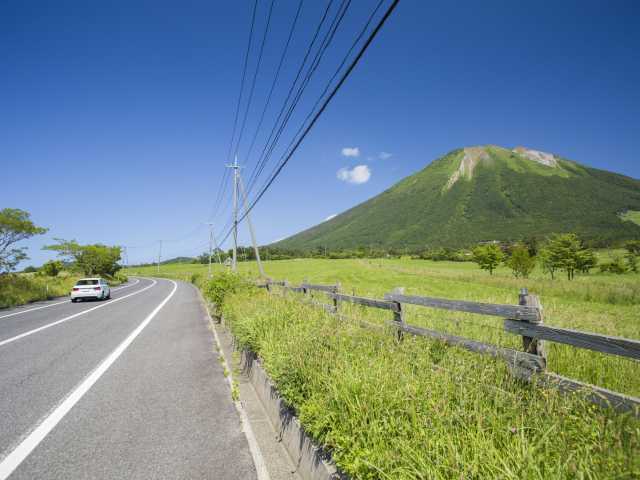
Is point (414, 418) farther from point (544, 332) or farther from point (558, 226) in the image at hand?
point (558, 226)

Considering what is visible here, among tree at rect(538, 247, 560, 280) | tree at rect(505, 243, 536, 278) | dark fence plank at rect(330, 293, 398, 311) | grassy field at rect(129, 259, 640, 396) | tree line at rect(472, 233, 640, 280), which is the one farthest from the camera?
tree at rect(538, 247, 560, 280)

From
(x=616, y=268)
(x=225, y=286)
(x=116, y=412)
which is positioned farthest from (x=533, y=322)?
(x=616, y=268)

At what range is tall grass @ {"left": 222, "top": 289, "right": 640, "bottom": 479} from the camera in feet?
6.58

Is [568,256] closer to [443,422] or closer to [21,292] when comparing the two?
[443,422]

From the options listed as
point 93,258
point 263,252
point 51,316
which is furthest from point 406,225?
point 51,316

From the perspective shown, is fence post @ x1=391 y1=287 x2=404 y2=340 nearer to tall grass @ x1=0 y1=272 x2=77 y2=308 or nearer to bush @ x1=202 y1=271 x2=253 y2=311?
bush @ x1=202 y1=271 x2=253 y2=311

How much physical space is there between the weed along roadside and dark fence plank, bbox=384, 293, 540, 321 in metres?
0.05

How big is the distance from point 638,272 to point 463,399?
3205 inches

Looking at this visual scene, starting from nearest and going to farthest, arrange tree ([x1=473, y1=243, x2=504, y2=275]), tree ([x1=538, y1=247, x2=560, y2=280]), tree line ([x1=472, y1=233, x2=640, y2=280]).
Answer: tree line ([x1=472, y1=233, x2=640, y2=280]), tree ([x1=538, y1=247, x2=560, y2=280]), tree ([x1=473, y1=243, x2=504, y2=275])

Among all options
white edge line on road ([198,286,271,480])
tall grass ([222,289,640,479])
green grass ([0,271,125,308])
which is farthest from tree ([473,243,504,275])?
tall grass ([222,289,640,479])

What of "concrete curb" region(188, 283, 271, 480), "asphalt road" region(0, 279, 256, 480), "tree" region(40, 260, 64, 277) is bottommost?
"concrete curb" region(188, 283, 271, 480)

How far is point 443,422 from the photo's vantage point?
259cm

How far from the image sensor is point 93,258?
197 ft

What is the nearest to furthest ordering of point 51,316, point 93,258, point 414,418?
1. point 414,418
2. point 51,316
3. point 93,258
